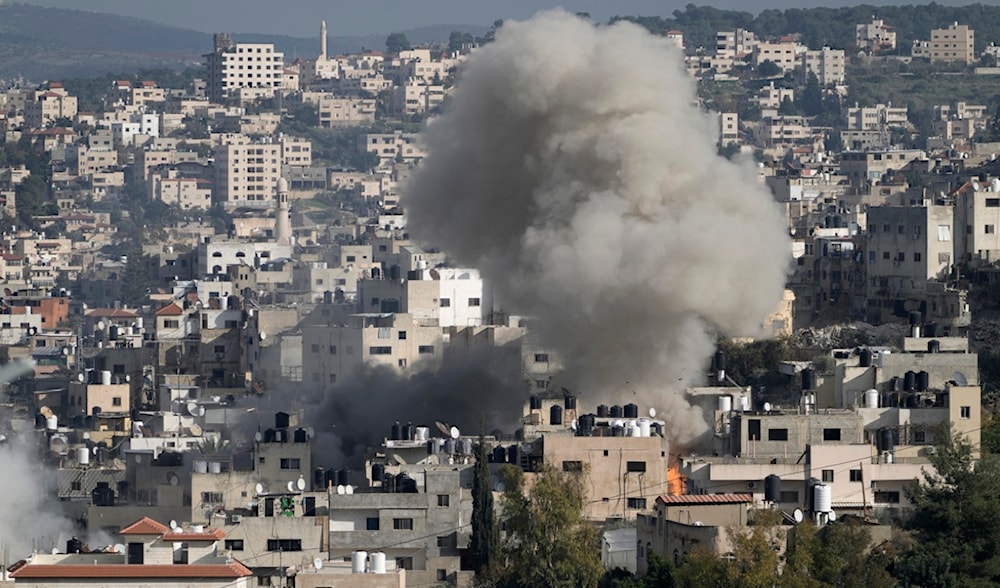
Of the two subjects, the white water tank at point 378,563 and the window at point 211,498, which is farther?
the window at point 211,498

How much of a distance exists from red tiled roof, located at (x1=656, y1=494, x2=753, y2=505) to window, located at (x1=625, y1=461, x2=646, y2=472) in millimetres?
4914

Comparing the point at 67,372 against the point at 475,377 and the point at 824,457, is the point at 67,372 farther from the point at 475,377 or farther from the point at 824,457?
the point at 824,457

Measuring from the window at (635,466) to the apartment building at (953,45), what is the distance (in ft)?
462

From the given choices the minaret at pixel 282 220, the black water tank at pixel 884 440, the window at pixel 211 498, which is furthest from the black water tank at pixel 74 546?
the minaret at pixel 282 220

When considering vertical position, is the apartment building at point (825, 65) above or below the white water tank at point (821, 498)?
above

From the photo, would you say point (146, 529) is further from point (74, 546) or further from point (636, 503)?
point (636, 503)

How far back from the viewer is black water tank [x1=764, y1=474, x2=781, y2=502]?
1516 inches

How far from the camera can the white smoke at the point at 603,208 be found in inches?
1911

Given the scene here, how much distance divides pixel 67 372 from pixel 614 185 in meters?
20.5

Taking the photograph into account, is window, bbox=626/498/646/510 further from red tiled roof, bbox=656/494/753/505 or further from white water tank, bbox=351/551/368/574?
white water tank, bbox=351/551/368/574

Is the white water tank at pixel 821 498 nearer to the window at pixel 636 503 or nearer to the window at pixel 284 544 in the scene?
the window at pixel 636 503

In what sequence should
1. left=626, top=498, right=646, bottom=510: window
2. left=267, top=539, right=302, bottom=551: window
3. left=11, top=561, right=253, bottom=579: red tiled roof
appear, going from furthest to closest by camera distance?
left=626, top=498, right=646, bottom=510: window < left=267, top=539, right=302, bottom=551: window < left=11, top=561, right=253, bottom=579: red tiled roof

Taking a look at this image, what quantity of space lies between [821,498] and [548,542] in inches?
123

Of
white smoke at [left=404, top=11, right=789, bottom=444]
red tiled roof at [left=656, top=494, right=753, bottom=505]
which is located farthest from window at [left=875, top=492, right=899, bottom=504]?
white smoke at [left=404, top=11, right=789, bottom=444]
